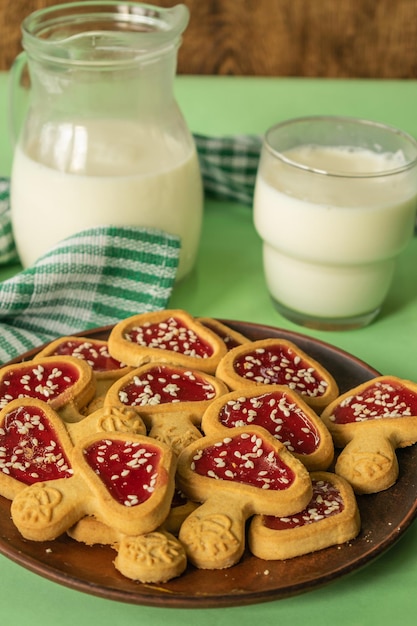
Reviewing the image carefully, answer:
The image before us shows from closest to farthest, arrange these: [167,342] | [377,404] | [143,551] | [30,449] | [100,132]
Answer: [143,551] → [30,449] → [377,404] → [167,342] → [100,132]

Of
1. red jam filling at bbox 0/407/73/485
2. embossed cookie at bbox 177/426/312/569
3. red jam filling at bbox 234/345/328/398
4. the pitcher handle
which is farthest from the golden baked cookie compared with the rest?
the pitcher handle

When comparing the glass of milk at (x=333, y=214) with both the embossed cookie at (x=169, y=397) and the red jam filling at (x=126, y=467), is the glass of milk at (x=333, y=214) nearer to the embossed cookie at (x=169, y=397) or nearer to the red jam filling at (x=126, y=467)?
the embossed cookie at (x=169, y=397)

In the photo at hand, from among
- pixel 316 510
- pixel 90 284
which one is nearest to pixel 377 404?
pixel 316 510

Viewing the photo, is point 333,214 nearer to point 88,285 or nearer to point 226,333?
point 226,333

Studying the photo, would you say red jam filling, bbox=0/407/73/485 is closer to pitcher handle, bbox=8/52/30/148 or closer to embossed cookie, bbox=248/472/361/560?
embossed cookie, bbox=248/472/361/560

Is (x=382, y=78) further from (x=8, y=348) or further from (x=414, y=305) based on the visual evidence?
(x=8, y=348)

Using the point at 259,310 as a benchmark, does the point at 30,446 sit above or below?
above

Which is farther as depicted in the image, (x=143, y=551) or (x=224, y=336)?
(x=224, y=336)
